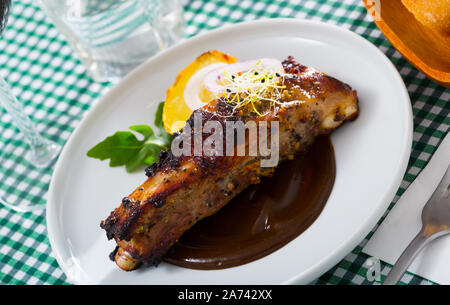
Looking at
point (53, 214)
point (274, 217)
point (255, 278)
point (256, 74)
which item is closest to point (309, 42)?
point (256, 74)

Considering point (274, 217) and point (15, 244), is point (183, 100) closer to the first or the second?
point (274, 217)

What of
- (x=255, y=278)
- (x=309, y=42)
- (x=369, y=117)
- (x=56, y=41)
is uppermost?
(x=56, y=41)

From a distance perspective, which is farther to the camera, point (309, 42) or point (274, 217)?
point (309, 42)

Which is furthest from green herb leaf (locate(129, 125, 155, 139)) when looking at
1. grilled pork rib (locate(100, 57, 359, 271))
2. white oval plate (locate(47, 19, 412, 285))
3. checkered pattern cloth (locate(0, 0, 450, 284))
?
checkered pattern cloth (locate(0, 0, 450, 284))

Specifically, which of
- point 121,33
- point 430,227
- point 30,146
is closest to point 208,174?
point 430,227

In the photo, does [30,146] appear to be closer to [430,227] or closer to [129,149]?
[129,149]

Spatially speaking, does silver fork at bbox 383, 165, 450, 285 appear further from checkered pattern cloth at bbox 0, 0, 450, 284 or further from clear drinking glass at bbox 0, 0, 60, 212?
clear drinking glass at bbox 0, 0, 60, 212

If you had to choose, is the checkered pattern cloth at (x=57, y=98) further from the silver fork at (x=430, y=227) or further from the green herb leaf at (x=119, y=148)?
the green herb leaf at (x=119, y=148)
